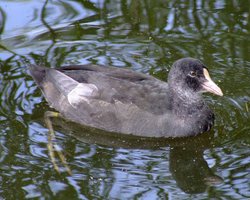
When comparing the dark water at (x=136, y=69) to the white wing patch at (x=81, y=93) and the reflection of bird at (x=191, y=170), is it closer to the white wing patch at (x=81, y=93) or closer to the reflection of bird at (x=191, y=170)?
the reflection of bird at (x=191, y=170)

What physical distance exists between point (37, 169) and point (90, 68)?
1.49 m

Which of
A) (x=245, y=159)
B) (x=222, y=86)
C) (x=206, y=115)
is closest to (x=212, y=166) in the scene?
(x=245, y=159)

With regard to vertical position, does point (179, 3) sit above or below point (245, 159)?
above

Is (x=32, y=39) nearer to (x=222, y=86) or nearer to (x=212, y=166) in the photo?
(x=222, y=86)

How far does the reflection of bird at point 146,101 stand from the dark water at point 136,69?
0.44 feet

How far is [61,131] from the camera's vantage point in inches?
284

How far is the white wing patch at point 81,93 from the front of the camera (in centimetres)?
728

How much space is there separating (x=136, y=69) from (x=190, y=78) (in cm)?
122

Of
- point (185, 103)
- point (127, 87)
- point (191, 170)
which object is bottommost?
point (191, 170)

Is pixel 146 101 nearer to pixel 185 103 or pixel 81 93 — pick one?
pixel 185 103

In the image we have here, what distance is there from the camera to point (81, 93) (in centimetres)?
736

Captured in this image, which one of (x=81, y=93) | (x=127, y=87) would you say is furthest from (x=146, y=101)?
(x=81, y=93)

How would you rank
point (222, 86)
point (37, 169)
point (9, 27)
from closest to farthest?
1. point (37, 169)
2. point (222, 86)
3. point (9, 27)

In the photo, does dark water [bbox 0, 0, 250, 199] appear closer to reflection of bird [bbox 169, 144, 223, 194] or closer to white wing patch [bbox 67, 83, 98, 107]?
reflection of bird [bbox 169, 144, 223, 194]
